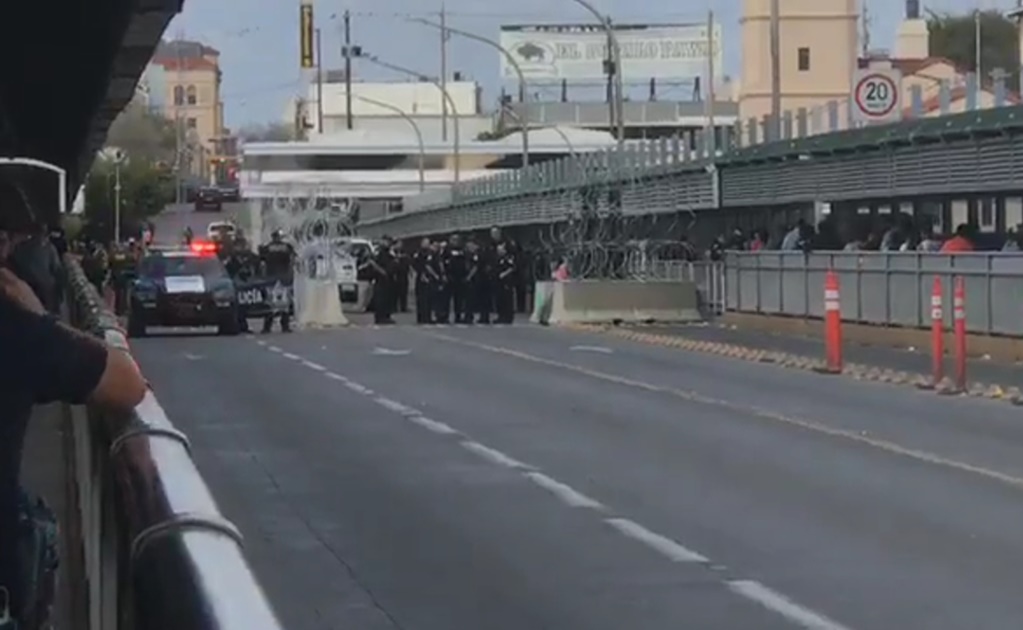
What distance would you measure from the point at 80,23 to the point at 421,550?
1326cm

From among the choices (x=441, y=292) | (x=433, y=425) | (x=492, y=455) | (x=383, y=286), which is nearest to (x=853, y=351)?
(x=433, y=425)

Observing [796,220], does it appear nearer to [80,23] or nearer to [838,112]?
[838,112]

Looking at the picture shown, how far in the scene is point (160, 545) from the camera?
14.5 feet

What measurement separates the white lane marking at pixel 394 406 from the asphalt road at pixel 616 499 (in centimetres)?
11

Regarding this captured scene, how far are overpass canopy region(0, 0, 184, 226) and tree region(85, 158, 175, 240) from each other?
55.5 meters

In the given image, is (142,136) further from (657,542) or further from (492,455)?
(657,542)

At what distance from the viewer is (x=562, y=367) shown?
3089 cm

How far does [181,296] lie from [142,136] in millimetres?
95405

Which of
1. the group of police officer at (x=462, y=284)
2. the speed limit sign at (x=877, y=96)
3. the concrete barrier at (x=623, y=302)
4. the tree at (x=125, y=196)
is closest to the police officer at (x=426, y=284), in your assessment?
the group of police officer at (x=462, y=284)

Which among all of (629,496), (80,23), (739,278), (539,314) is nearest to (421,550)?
(629,496)

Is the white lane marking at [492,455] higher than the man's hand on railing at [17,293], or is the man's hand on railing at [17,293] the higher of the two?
the man's hand on railing at [17,293]

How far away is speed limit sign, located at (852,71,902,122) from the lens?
4234 centimetres

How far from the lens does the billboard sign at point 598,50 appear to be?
5497 inches

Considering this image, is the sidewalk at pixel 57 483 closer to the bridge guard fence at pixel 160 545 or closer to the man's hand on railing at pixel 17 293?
the man's hand on railing at pixel 17 293
